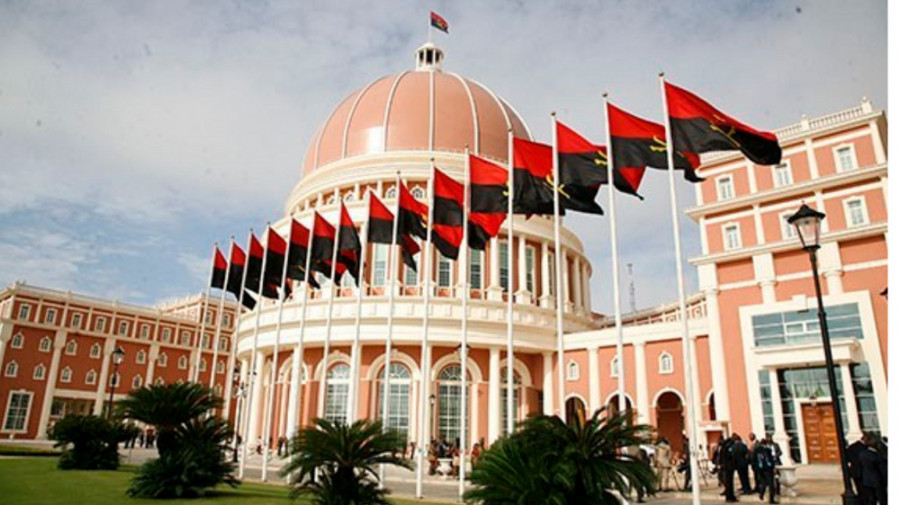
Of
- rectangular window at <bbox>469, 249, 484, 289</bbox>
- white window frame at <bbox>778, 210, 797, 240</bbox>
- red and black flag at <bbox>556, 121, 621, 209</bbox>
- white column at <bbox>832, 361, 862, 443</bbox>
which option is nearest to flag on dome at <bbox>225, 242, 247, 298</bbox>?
rectangular window at <bbox>469, 249, 484, 289</bbox>

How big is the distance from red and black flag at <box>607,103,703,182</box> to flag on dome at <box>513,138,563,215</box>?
8.71ft

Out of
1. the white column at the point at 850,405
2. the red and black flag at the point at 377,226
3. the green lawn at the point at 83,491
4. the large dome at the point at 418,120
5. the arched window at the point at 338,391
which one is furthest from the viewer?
the large dome at the point at 418,120

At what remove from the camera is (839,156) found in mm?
27578

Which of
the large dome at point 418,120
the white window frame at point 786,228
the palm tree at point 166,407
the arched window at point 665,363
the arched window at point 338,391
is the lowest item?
the palm tree at point 166,407

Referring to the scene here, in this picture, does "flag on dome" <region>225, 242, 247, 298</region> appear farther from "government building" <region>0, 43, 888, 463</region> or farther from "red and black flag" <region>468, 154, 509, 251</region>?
"red and black flag" <region>468, 154, 509, 251</region>

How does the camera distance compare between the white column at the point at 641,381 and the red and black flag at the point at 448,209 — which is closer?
the red and black flag at the point at 448,209

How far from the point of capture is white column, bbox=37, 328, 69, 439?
182ft

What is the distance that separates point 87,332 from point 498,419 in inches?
1845

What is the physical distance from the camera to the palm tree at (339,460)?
1102 centimetres

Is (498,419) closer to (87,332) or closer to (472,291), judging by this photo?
(472,291)

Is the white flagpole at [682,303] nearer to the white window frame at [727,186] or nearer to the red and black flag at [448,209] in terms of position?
the red and black flag at [448,209]

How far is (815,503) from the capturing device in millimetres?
15852

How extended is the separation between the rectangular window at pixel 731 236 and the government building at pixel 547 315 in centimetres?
6

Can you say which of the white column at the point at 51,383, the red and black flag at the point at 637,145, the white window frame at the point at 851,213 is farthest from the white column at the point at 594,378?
the white column at the point at 51,383
